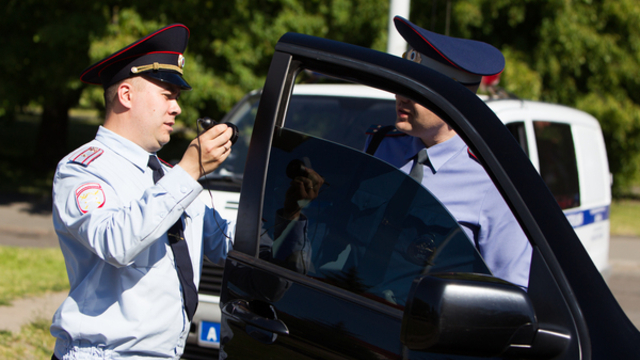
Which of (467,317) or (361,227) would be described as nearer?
(467,317)

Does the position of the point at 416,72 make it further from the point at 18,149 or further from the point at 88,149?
the point at 18,149

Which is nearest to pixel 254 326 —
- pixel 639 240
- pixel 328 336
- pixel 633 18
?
pixel 328 336

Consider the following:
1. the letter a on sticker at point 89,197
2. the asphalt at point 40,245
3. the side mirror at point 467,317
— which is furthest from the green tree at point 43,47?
the side mirror at point 467,317

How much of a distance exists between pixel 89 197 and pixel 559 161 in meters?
3.77

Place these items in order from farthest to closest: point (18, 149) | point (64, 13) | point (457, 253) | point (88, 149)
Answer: point (18, 149), point (64, 13), point (88, 149), point (457, 253)

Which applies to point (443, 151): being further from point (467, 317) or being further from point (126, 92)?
point (126, 92)

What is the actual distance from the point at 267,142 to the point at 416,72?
0.47 m

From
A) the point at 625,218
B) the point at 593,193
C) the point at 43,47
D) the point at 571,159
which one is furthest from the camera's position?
the point at 625,218

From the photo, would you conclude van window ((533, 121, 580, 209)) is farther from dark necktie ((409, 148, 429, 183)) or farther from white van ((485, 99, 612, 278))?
dark necktie ((409, 148, 429, 183))

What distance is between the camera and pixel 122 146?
1761 mm

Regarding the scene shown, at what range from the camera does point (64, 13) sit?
9727 mm

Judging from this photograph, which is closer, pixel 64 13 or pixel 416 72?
pixel 416 72

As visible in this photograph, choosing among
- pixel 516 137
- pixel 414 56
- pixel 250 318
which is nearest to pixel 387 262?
pixel 250 318

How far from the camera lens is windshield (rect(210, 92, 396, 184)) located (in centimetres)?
368
